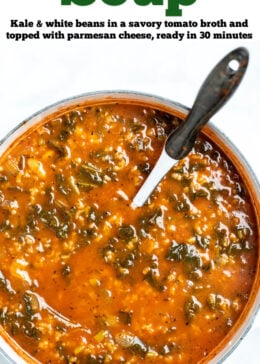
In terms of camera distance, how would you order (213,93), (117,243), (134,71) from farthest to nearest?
(134,71), (117,243), (213,93)

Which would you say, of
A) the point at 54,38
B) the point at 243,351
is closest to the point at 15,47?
the point at 54,38

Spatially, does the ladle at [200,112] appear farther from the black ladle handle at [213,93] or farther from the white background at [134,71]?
the white background at [134,71]

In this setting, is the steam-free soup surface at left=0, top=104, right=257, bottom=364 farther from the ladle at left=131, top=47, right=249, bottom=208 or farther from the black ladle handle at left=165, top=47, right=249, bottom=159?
the black ladle handle at left=165, top=47, right=249, bottom=159

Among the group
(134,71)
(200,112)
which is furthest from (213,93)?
(134,71)

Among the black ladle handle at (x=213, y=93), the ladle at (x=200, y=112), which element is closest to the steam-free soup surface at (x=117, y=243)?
the ladle at (x=200, y=112)

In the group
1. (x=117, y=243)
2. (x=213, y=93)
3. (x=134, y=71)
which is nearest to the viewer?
(x=213, y=93)

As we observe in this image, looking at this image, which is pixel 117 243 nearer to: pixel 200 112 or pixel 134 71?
pixel 200 112
